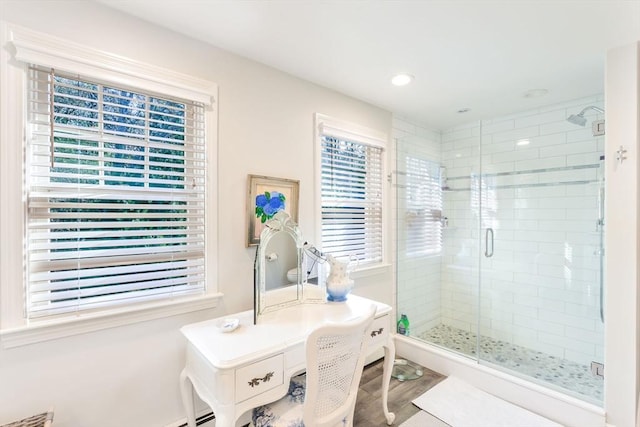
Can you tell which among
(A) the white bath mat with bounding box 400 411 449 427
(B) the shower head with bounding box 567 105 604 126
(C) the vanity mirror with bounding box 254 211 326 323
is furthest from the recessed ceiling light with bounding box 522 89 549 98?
(A) the white bath mat with bounding box 400 411 449 427

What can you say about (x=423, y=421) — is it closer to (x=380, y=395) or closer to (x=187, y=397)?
(x=380, y=395)

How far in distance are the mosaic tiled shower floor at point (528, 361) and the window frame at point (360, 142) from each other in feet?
3.41

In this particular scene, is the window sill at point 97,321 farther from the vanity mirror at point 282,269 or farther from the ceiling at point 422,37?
the ceiling at point 422,37

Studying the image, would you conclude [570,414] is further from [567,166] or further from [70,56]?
[70,56]

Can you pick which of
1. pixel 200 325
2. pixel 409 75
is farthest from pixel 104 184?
pixel 409 75

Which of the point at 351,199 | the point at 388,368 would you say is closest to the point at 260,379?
the point at 388,368

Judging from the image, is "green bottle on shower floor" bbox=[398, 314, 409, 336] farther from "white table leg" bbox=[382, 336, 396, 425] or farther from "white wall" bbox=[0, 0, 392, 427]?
"white wall" bbox=[0, 0, 392, 427]

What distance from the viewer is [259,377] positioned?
4.26 feet

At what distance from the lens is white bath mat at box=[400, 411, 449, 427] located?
1.95 meters

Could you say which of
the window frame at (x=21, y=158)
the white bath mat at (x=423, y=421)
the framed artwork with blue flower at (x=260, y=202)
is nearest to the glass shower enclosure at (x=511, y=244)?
the white bath mat at (x=423, y=421)

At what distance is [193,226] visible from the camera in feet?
5.79

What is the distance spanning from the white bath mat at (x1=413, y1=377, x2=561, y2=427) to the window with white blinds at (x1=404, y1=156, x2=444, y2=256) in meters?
1.33

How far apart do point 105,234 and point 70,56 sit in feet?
2.84

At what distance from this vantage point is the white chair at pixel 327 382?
1.19m
